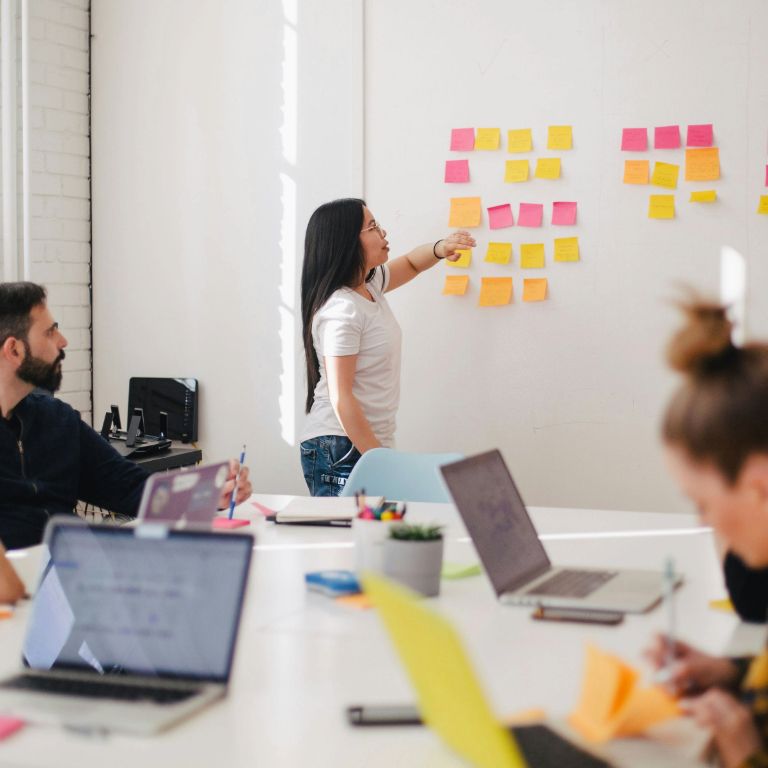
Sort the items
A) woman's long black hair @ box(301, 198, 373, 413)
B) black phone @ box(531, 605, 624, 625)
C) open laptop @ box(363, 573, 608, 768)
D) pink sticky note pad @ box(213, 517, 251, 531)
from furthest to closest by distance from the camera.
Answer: woman's long black hair @ box(301, 198, 373, 413) → pink sticky note pad @ box(213, 517, 251, 531) → black phone @ box(531, 605, 624, 625) → open laptop @ box(363, 573, 608, 768)

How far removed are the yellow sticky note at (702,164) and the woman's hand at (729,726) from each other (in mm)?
2726

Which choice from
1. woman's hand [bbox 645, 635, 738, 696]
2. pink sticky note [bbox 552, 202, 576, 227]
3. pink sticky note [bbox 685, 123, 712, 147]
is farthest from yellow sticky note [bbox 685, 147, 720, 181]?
woman's hand [bbox 645, 635, 738, 696]

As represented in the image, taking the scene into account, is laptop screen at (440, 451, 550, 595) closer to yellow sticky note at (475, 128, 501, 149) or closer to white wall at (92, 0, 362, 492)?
yellow sticky note at (475, 128, 501, 149)

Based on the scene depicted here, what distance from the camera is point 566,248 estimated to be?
12.3ft

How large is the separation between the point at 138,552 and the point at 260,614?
44 centimetres

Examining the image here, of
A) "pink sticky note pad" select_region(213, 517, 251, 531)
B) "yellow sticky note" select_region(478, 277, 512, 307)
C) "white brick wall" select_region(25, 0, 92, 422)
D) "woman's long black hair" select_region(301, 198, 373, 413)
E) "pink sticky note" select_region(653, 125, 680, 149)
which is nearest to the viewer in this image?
"pink sticky note pad" select_region(213, 517, 251, 531)

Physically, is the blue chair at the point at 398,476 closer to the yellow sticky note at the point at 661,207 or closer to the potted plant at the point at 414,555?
the potted plant at the point at 414,555

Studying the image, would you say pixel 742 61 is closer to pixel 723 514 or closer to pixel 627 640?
pixel 627 640

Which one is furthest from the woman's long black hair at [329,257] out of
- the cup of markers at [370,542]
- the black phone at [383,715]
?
the black phone at [383,715]

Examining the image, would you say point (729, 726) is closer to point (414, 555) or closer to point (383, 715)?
point (383, 715)

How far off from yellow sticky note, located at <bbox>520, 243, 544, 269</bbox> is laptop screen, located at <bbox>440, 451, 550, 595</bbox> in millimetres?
1880

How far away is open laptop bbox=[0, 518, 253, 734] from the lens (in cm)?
130

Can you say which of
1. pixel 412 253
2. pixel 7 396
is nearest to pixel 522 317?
pixel 412 253

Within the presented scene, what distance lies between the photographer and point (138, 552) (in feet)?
4.40
